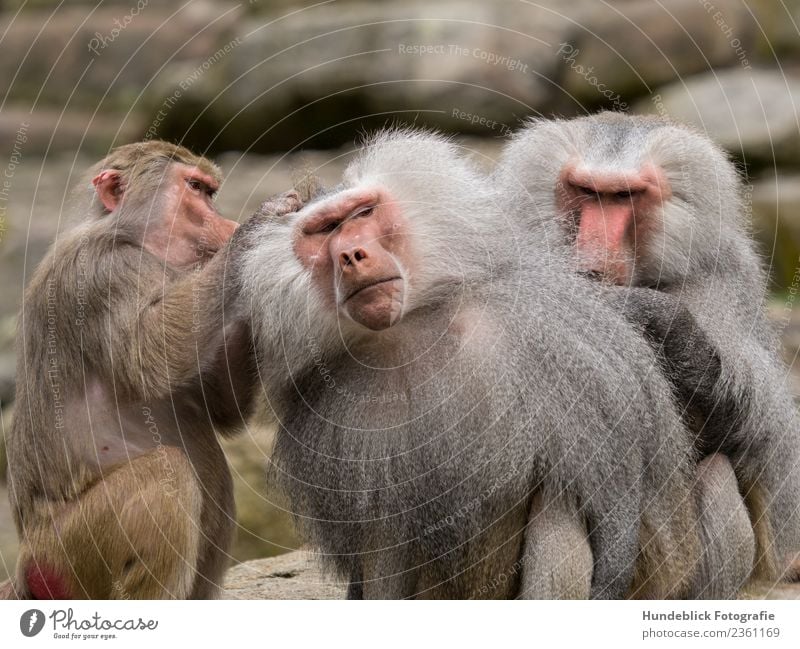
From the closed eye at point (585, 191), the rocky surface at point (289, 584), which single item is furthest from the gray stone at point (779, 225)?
the closed eye at point (585, 191)

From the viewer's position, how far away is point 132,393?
4.54m

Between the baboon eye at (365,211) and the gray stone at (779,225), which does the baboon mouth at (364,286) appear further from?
the gray stone at (779,225)

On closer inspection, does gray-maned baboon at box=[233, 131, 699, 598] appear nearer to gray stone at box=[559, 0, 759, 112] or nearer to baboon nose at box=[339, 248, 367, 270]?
baboon nose at box=[339, 248, 367, 270]

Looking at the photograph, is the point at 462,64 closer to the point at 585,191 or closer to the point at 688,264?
the point at 585,191

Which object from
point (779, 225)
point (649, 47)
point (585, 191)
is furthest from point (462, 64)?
point (585, 191)

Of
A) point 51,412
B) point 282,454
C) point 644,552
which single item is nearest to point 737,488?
point 644,552

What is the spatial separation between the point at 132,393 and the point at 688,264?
2479mm

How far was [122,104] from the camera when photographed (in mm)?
14125

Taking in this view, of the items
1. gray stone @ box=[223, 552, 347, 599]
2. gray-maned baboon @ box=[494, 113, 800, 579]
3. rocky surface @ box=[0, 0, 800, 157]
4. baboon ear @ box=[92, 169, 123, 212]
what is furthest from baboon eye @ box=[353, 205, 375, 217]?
rocky surface @ box=[0, 0, 800, 157]

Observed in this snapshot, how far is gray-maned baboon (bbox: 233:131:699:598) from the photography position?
4.10 m

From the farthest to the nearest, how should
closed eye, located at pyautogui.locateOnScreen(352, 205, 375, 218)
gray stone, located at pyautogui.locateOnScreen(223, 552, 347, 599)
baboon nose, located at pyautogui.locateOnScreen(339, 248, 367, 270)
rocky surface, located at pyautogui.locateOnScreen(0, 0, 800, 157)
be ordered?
rocky surface, located at pyautogui.locateOnScreen(0, 0, 800, 157) < gray stone, located at pyautogui.locateOnScreen(223, 552, 347, 599) < closed eye, located at pyautogui.locateOnScreen(352, 205, 375, 218) < baboon nose, located at pyautogui.locateOnScreen(339, 248, 367, 270)

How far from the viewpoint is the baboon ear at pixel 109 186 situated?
4.78m

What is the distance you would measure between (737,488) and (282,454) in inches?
75.4

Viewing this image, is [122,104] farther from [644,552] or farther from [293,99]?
[644,552]
